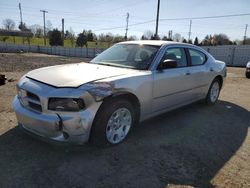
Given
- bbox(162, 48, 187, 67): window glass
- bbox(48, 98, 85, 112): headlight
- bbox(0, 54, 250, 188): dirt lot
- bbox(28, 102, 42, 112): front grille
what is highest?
bbox(162, 48, 187, 67): window glass

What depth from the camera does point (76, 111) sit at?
308 centimetres

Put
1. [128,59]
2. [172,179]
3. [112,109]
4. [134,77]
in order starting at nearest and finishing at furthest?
[172,179]
[112,109]
[134,77]
[128,59]

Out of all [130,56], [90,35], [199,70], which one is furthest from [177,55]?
[90,35]

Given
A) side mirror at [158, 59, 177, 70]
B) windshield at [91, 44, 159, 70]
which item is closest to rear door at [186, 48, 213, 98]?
side mirror at [158, 59, 177, 70]

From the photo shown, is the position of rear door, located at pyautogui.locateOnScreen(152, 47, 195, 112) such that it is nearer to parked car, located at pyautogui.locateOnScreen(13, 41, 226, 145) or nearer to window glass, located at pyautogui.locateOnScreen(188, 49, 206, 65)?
parked car, located at pyautogui.locateOnScreen(13, 41, 226, 145)

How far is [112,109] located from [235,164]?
1887 mm

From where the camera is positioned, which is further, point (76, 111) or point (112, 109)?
point (112, 109)

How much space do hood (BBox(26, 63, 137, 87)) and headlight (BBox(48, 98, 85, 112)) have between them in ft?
0.72

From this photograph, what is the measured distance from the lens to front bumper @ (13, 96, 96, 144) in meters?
3.05

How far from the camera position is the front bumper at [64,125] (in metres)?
3.05

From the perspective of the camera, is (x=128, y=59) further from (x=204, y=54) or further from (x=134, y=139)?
(x=204, y=54)

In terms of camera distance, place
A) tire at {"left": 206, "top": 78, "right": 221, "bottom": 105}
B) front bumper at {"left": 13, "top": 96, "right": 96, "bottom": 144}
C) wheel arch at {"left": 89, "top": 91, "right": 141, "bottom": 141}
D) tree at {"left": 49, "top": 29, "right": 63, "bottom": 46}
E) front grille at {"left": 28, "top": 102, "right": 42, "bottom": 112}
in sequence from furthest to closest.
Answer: tree at {"left": 49, "top": 29, "right": 63, "bottom": 46}
tire at {"left": 206, "top": 78, "right": 221, "bottom": 105}
wheel arch at {"left": 89, "top": 91, "right": 141, "bottom": 141}
front grille at {"left": 28, "top": 102, "right": 42, "bottom": 112}
front bumper at {"left": 13, "top": 96, "right": 96, "bottom": 144}

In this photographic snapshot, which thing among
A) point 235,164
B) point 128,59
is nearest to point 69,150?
point 128,59

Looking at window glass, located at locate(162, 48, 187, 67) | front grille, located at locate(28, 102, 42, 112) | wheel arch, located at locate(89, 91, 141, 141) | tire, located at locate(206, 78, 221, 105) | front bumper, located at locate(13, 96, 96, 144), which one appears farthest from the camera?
tire, located at locate(206, 78, 221, 105)
